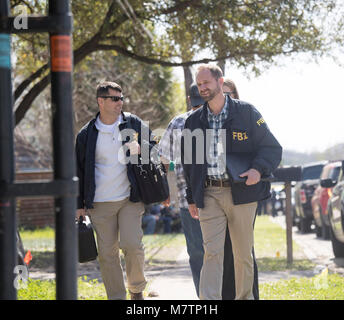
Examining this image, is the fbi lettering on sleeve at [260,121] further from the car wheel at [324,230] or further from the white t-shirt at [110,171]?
the car wheel at [324,230]

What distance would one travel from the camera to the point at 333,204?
1260 cm

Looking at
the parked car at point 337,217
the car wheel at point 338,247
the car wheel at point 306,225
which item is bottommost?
the car wheel at point 306,225

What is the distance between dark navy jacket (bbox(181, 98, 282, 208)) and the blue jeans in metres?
0.96

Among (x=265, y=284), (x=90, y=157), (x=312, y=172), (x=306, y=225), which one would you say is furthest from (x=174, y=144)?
(x=312, y=172)

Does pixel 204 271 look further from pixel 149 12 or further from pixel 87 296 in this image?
pixel 149 12

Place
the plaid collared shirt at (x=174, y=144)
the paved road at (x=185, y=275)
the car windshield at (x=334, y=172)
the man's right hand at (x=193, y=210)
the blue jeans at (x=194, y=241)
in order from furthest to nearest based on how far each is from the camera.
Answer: the car windshield at (x=334, y=172)
the paved road at (x=185, y=275)
the blue jeans at (x=194, y=241)
the plaid collared shirt at (x=174, y=144)
the man's right hand at (x=193, y=210)

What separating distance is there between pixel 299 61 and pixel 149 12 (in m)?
3.28

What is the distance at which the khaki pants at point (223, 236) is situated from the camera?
5766 millimetres

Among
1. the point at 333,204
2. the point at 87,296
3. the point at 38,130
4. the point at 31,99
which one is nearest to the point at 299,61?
the point at 333,204

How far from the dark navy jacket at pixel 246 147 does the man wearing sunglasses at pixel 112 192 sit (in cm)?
58

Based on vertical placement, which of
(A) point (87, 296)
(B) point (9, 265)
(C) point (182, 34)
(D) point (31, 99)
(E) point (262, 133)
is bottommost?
(A) point (87, 296)

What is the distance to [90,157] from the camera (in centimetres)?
605

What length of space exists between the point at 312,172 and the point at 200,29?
12.1 metres

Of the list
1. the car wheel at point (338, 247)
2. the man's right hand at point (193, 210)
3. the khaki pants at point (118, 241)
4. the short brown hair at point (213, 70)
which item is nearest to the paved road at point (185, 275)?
the car wheel at point (338, 247)
